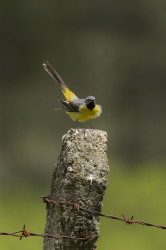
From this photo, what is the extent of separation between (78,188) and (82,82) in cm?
1236

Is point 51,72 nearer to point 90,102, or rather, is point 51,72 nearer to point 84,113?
point 84,113

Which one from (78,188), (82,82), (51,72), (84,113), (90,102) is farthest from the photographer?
(82,82)

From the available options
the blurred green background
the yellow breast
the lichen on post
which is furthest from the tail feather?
the blurred green background

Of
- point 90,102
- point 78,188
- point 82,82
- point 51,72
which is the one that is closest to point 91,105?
point 90,102

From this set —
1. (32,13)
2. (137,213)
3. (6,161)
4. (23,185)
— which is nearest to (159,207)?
(137,213)

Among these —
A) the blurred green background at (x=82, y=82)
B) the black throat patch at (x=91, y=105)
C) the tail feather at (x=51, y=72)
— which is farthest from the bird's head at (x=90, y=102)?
the blurred green background at (x=82, y=82)

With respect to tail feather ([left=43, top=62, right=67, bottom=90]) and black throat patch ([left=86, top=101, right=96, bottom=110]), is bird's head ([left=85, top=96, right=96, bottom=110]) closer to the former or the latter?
black throat patch ([left=86, top=101, right=96, bottom=110])

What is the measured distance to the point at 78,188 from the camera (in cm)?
462

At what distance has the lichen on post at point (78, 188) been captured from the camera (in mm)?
4617

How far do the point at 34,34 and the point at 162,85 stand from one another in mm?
2839

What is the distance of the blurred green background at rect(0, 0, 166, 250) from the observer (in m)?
16.0

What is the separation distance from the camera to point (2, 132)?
17047mm

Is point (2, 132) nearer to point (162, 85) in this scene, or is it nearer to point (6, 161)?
point (6, 161)

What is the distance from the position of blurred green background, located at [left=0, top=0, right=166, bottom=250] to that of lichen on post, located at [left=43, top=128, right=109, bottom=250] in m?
9.23
